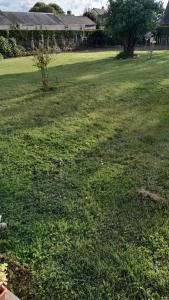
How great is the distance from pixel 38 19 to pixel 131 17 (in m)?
30.6

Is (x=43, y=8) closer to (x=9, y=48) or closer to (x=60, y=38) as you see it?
(x=60, y=38)

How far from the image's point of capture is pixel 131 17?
79.3 feet

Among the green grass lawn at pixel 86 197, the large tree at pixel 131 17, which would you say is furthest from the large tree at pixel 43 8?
the green grass lawn at pixel 86 197

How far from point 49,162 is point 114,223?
2120 mm

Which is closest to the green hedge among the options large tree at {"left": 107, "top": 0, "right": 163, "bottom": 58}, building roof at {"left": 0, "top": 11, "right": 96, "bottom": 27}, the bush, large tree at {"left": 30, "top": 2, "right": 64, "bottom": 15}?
the bush

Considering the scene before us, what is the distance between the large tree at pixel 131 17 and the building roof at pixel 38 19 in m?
20.0

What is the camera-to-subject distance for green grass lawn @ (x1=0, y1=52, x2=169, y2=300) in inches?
139

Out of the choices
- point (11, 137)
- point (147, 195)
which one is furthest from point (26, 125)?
point (147, 195)

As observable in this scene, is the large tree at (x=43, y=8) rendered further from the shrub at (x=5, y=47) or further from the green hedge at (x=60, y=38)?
the shrub at (x=5, y=47)

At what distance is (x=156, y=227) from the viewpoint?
432cm

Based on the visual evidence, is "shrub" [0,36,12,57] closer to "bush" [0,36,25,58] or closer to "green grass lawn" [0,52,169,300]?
"bush" [0,36,25,58]

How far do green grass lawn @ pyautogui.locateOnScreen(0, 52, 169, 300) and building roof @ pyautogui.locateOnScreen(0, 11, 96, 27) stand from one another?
36377 mm

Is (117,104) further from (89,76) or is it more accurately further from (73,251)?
Answer: (73,251)

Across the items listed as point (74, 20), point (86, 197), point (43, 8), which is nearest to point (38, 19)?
point (74, 20)
